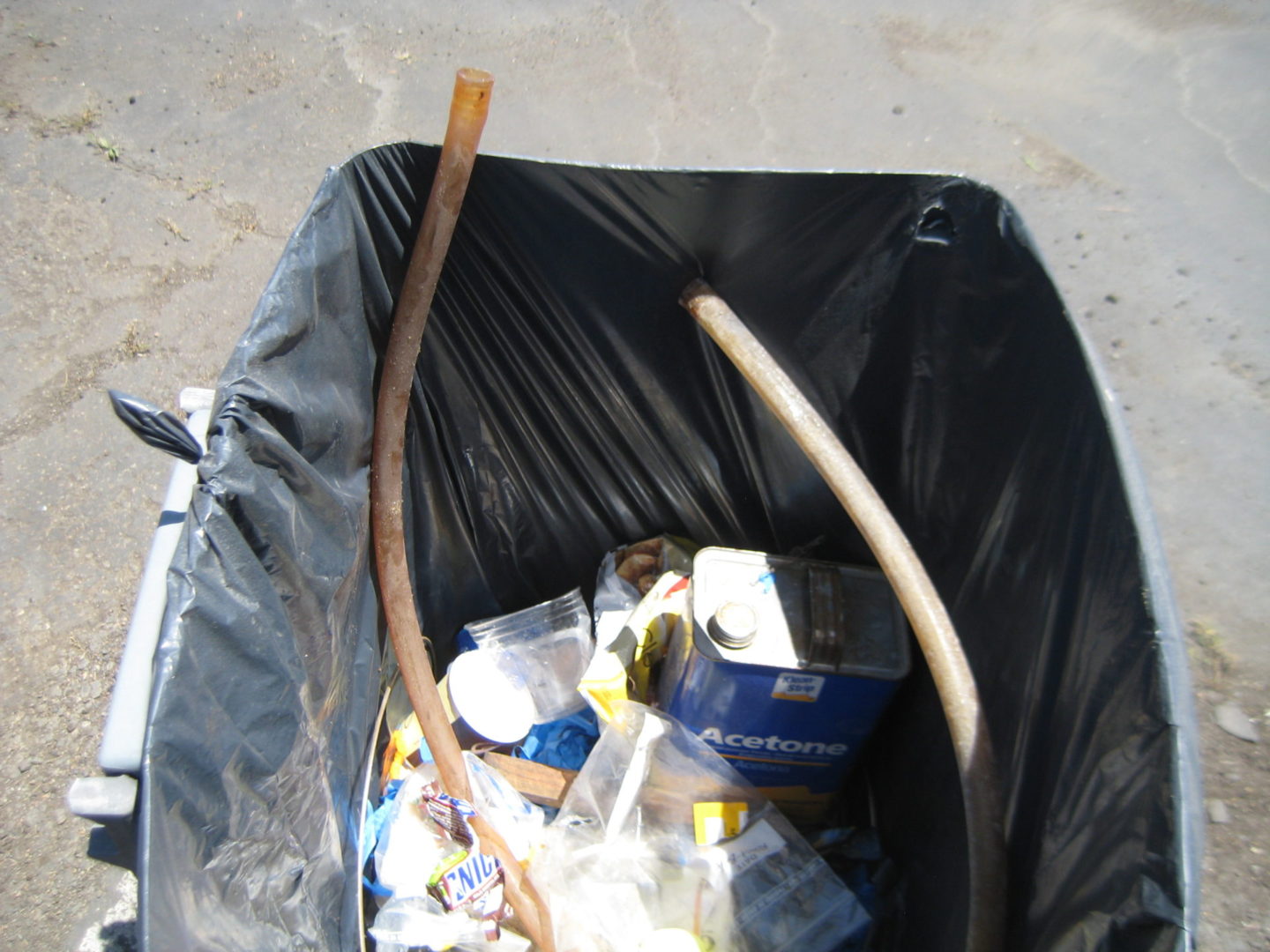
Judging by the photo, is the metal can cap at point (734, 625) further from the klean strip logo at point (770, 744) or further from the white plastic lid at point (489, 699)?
the white plastic lid at point (489, 699)

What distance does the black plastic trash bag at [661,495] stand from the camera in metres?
0.77

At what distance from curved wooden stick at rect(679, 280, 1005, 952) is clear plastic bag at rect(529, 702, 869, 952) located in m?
0.33

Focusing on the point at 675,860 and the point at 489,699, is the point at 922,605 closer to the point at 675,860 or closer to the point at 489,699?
the point at 675,860

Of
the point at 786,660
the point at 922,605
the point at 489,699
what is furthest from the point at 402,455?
the point at 922,605

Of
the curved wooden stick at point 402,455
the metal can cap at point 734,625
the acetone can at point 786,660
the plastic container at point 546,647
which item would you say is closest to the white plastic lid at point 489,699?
the plastic container at point 546,647

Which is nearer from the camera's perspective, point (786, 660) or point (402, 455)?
point (786, 660)

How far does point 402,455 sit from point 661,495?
1.68ft

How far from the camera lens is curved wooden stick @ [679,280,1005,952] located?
92 cm

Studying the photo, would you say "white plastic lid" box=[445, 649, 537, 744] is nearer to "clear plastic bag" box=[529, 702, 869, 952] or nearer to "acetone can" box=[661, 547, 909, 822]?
"clear plastic bag" box=[529, 702, 869, 952]

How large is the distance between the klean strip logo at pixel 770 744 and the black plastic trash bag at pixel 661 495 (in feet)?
0.41

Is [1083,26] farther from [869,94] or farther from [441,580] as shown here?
[441,580]

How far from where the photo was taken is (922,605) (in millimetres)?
1065

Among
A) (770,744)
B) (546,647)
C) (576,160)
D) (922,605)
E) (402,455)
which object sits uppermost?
(576,160)

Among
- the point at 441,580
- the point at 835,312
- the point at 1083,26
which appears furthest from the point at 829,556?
the point at 1083,26
